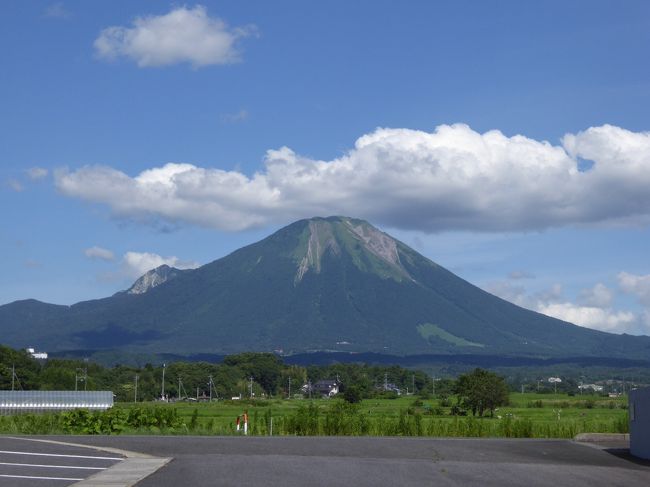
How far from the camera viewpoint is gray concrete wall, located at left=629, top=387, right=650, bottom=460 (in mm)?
24922

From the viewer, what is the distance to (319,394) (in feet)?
604

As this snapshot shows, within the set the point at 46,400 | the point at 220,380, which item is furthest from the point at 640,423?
the point at 220,380

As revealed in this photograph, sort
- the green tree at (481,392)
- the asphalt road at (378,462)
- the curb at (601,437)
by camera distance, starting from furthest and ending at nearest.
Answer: the green tree at (481,392) → the curb at (601,437) → the asphalt road at (378,462)

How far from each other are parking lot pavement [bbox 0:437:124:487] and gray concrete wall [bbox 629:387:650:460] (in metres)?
12.9

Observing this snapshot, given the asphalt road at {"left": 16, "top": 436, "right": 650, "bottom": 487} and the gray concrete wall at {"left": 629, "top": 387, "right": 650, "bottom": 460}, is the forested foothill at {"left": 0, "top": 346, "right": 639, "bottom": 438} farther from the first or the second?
the gray concrete wall at {"left": 629, "top": 387, "right": 650, "bottom": 460}

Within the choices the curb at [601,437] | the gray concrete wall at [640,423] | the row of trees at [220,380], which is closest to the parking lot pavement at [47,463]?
the gray concrete wall at [640,423]

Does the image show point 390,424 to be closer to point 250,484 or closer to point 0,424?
point 0,424

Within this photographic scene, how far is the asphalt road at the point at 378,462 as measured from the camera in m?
18.5

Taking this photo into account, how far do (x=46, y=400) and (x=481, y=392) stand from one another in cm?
3793

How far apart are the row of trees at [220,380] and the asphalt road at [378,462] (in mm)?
56551

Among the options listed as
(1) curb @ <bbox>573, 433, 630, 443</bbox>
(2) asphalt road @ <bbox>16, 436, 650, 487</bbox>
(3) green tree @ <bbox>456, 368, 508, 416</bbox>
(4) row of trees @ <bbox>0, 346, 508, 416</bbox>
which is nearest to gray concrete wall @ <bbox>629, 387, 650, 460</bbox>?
(2) asphalt road @ <bbox>16, 436, 650, 487</bbox>

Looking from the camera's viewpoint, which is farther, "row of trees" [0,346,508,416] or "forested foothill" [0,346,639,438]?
"row of trees" [0,346,508,416]

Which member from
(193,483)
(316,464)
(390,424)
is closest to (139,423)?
(390,424)

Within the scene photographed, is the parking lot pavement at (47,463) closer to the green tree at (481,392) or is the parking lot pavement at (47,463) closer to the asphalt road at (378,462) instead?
the asphalt road at (378,462)
